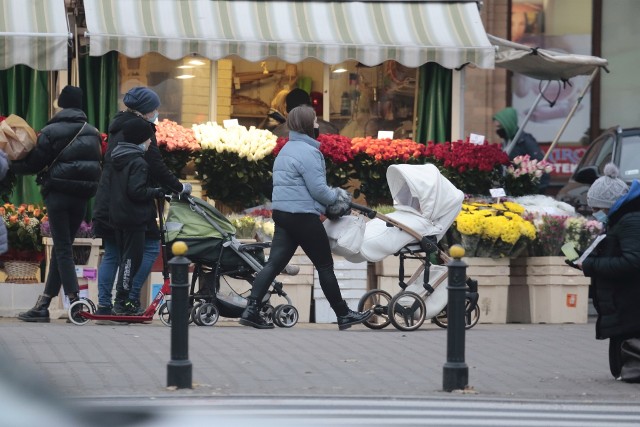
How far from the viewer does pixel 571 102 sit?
2417 centimetres

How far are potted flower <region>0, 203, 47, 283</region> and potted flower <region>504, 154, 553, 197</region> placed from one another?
5.31m

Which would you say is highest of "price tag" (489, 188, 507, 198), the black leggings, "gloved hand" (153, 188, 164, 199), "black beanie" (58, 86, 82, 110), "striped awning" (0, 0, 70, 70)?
"striped awning" (0, 0, 70, 70)

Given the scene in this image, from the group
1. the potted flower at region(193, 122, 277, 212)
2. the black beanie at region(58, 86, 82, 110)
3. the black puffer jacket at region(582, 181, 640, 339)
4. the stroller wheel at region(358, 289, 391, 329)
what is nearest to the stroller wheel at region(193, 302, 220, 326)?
the stroller wheel at region(358, 289, 391, 329)

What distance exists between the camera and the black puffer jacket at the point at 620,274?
9.83 m

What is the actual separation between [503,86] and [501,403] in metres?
15.5

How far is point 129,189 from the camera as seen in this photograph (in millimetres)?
12602

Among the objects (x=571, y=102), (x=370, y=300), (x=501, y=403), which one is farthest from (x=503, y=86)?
(x=501, y=403)

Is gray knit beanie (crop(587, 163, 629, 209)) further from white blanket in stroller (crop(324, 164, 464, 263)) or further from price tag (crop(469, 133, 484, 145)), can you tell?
price tag (crop(469, 133, 484, 145))

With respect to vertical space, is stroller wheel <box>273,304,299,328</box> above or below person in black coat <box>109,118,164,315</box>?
below

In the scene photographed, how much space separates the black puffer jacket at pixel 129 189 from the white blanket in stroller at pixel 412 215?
1661 millimetres

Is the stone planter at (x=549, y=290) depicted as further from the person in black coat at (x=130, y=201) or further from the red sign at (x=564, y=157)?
the red sign at (x=564, y=157)

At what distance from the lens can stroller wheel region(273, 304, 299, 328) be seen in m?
13.0

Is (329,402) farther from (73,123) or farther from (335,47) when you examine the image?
(335,47)

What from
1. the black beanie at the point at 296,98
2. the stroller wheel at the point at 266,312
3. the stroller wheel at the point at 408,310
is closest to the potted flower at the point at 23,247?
the stroller wheel at the point at 266,312
